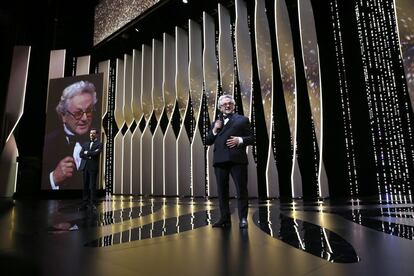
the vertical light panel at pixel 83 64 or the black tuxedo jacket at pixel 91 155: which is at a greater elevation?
the vertical light panel at pixel 83 64

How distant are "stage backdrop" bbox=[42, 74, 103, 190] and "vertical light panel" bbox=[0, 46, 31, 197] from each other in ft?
3.11

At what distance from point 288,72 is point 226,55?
5.59ft

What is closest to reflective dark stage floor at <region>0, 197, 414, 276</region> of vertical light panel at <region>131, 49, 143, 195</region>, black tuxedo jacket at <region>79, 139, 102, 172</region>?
black tuxedo jacket at <region>79, 139, 102, 172</region>

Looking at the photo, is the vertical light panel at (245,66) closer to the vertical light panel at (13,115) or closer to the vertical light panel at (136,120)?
the vertical light panel at (136,120)

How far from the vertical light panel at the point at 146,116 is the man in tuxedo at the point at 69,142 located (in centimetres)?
157

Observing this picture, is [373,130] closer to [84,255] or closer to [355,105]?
[355,105]

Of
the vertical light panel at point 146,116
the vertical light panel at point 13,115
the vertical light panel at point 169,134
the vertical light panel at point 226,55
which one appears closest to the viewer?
the vertical light panel at point 226,55

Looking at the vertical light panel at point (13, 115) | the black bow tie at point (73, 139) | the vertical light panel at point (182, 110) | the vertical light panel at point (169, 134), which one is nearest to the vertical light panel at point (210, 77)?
the vertical light panel at point (182, 110)

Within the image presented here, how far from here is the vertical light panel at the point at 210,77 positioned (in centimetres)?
709

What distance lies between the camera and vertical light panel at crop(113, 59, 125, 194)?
9453mm

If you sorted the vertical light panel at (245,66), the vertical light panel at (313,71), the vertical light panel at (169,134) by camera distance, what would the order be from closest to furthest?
the vertical light panel at (313,71) < the vertical light panel at (245,66) < the vertical light panel at (169,134)

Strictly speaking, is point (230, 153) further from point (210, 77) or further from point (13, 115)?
point (13, 115)

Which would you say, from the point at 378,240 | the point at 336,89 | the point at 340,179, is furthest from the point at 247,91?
the point at 378,240

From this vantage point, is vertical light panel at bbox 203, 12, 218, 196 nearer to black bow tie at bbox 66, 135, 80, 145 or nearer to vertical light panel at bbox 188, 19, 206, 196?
vertical light panel at bbox 188, 19, 206, 196
